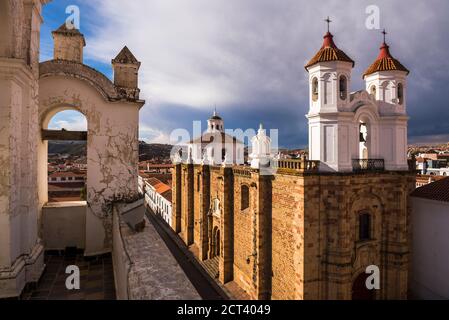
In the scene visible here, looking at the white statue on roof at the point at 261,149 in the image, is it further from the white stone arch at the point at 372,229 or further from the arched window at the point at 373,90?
the arched window at the point at 373,90

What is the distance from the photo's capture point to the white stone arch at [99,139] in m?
6.80

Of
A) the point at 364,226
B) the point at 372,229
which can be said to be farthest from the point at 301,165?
the point at 372,229

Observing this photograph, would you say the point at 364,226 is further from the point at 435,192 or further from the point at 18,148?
the point at 18,148

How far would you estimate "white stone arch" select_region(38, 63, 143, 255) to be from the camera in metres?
6.80

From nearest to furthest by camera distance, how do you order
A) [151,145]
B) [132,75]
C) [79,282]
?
[79,282], [132,75], [151,145]

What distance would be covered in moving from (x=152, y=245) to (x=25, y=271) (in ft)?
7.58

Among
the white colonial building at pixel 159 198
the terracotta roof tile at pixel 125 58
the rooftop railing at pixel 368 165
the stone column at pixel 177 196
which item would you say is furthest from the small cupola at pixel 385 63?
the white colonial building at pixel 159 198

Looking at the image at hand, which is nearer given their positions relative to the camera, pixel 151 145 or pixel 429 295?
pixel 429 295

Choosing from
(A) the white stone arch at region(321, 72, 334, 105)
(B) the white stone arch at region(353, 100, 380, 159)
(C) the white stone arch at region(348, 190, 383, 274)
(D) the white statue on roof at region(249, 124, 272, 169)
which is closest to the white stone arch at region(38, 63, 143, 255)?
(D) the white statue on roof at region(249, 124, 272, 169)

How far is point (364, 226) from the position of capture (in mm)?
15664

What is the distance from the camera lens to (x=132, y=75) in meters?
7.70

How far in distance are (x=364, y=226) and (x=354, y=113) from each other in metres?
6.07
